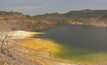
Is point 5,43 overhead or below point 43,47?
overhead

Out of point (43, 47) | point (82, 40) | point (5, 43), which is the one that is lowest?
point (82, 40)

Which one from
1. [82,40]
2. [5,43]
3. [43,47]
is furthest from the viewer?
[82,40]

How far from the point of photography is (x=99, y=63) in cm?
3466

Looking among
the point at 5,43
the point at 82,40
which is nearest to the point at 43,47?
the point at 5,43

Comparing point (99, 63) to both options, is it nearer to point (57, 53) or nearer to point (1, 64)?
point (57, 53)

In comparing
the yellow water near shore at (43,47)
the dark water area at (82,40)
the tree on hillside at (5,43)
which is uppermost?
the tree on hillside at (5,43)

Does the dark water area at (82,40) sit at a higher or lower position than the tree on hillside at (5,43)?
lower

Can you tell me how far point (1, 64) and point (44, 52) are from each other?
770 inches

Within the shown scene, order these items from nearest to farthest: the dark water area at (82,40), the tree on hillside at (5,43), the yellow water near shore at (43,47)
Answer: the tree on hillside at (5,43) → the yellow water near shore at (43,47) → the dark water area at (82,40)

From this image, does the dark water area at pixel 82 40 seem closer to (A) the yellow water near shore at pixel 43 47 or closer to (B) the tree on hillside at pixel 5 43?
(A) the yellow water near shore at pixel 43 47

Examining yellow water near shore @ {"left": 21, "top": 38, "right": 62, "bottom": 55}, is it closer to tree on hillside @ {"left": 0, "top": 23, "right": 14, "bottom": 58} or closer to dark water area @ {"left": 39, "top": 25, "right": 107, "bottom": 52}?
tree on hillside @ {"left": 0, "top": 23, "right": 14, "bottom": 58}

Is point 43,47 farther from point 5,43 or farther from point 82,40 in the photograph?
point 82,40

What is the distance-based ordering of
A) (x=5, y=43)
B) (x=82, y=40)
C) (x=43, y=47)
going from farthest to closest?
(x=82, y=40) → (x=43, y=47) → (x=5, y=43)

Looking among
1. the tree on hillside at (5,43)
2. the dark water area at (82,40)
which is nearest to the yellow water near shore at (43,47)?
the tree on hillside at (5,43)
